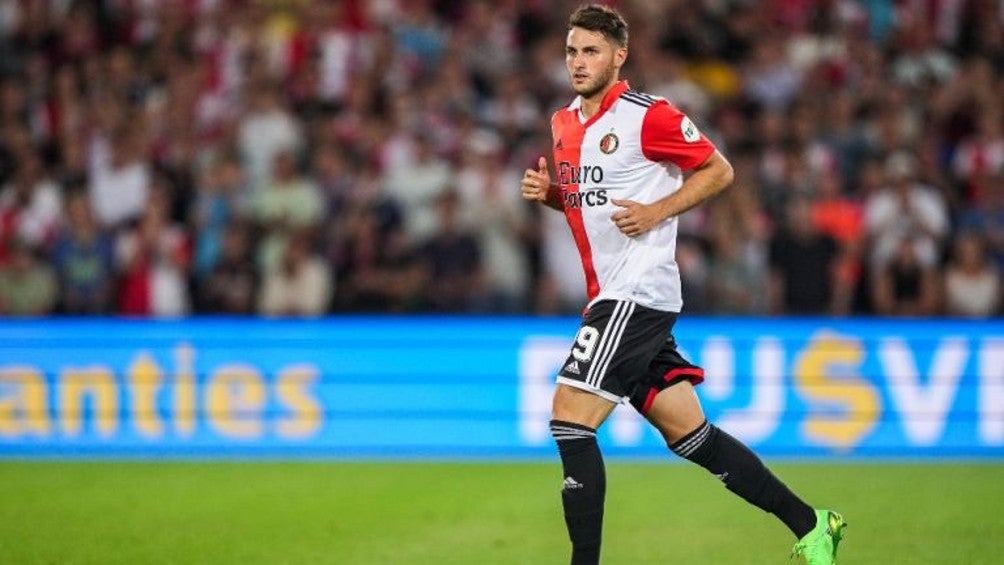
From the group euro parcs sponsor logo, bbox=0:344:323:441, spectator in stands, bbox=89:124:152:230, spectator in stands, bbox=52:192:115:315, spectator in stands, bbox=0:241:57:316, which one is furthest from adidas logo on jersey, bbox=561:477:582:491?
spectator in stands, bbox=89:124:152:230

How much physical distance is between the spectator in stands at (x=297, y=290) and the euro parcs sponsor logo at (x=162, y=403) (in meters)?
1.17

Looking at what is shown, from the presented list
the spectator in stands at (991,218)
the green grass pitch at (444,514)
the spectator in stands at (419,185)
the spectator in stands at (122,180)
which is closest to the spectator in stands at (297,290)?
the spectator in stands at (419,185)

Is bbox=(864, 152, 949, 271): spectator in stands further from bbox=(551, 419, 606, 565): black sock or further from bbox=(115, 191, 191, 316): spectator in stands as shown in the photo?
bbox=(551, 419, 606, 565): black sock

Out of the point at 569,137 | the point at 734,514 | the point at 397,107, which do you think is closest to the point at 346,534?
the point at 734,514

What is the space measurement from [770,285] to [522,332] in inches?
84.7

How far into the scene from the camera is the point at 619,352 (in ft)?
21.4

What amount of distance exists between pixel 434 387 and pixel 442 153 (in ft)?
9.45

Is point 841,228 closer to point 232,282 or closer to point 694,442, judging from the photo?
point 232,282

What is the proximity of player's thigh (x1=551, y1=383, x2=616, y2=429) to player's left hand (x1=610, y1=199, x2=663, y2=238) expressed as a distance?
652mm

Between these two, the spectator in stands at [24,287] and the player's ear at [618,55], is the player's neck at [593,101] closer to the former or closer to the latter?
the player's ear at [618,55]

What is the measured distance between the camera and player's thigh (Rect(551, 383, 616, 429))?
21.2 ft

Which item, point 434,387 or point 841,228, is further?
point 841,228

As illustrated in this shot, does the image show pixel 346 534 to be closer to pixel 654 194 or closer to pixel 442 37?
pixel 654 194

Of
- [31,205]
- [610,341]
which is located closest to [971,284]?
[610,341]
